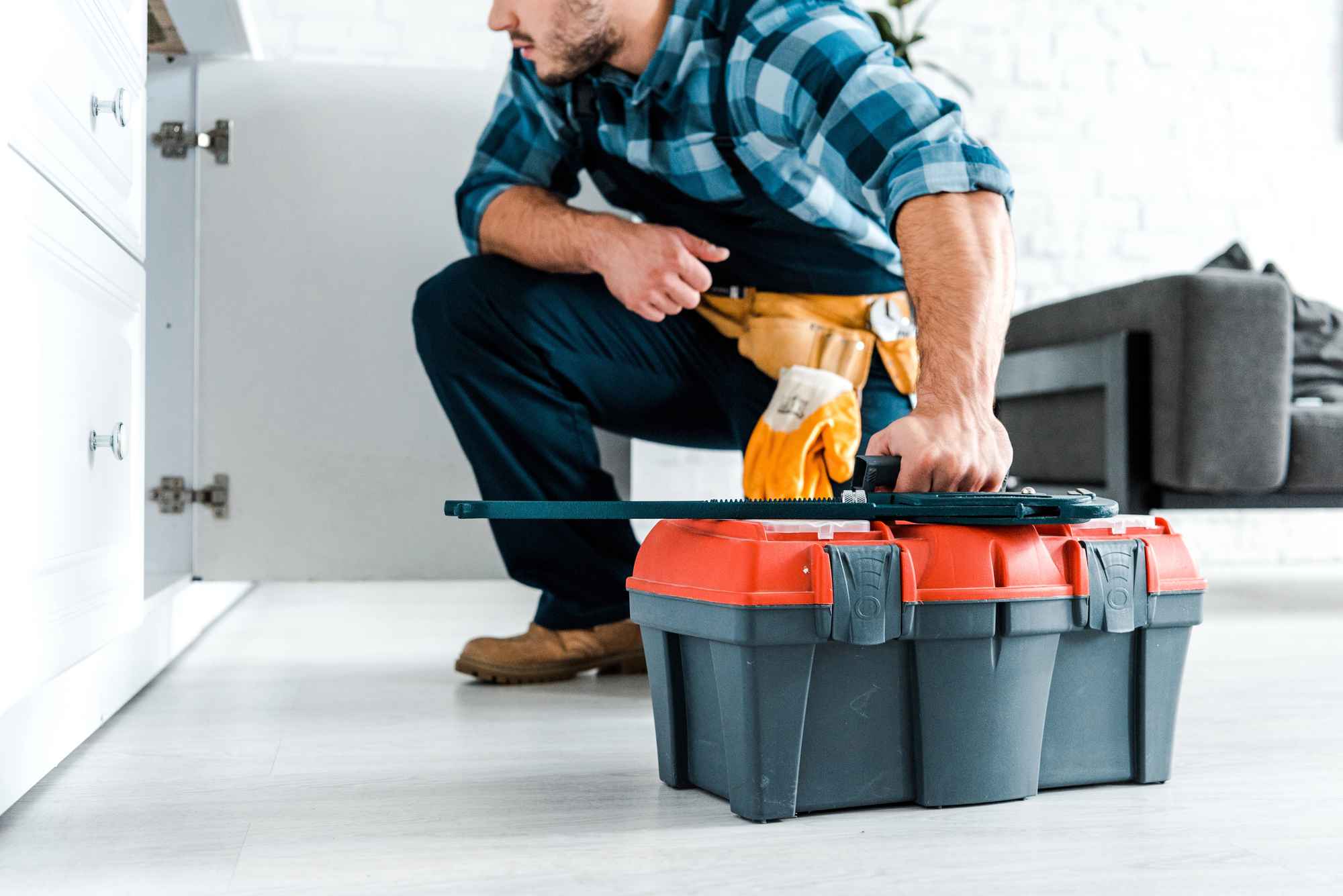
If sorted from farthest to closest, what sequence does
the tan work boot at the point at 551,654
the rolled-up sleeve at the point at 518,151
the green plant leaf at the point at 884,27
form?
the green plant leaf at the point at 884,27
the rolled-up sleeve at the point at 518,151
the tan work boot at the point at 551,654

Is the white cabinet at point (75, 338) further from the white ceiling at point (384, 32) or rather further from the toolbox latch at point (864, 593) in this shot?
the white ceiling at point (384, 32)

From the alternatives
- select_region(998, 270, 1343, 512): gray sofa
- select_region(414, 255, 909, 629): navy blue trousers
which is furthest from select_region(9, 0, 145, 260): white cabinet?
select_region(998, 270, 1343, 512): gray sofa

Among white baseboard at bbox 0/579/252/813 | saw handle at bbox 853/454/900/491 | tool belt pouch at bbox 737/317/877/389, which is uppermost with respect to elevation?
tool belt pouch at bbox 737/317/877/389

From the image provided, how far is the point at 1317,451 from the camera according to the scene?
2.21 metres

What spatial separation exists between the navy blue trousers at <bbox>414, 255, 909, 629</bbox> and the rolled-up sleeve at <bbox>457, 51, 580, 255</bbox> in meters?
0.11

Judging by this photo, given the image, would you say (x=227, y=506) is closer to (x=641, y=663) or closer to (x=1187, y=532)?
(x=641, y=663)

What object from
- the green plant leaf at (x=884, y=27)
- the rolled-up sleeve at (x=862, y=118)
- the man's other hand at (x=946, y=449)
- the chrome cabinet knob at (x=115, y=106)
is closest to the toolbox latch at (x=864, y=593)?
the man's other hand at (x=946, y=449)

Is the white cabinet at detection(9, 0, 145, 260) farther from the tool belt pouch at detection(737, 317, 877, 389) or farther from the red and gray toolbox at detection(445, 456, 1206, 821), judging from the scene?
the tool belt pouch at detection(737, 317, 877, 389)

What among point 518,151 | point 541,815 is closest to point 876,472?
point 541,815

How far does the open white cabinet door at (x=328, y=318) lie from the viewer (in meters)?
2.21

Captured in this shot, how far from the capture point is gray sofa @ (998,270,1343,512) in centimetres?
215

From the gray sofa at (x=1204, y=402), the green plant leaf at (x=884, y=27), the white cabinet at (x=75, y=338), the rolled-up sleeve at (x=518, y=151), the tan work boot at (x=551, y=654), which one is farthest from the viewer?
the green plant leaf at (x=884, y=27)

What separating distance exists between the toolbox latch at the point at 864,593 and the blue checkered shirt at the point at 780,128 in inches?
14.8

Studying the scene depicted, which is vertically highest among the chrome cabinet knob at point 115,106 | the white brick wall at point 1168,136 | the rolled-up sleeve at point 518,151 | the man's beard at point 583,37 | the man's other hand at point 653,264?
the white brick wall at point 1168,136
